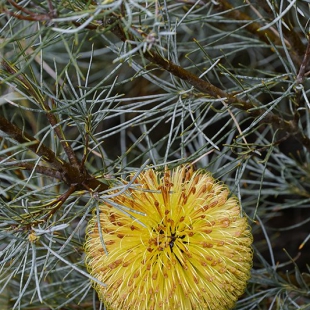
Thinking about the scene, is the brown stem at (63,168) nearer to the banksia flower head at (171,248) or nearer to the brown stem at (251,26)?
the banksia flower head at (171,248)

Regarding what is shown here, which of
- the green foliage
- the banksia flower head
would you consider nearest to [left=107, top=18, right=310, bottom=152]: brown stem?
the green foliage

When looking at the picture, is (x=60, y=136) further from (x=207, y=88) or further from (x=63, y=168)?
(x=207, y=88)

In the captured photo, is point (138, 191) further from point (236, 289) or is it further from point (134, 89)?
point (134, 89)

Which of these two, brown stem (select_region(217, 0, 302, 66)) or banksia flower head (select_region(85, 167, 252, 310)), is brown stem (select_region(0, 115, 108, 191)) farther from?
brown stem (select_region(217, 0, 302, 66))

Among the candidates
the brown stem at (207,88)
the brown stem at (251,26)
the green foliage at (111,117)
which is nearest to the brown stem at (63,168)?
the green foliage at (111,117)

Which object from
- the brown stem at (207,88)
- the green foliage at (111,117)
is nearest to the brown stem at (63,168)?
the green foliage at (111,117)

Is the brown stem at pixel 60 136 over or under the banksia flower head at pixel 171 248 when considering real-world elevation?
over

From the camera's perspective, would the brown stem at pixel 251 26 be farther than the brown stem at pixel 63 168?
Yes

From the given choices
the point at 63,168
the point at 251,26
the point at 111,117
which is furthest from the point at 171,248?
the point at 251,26
